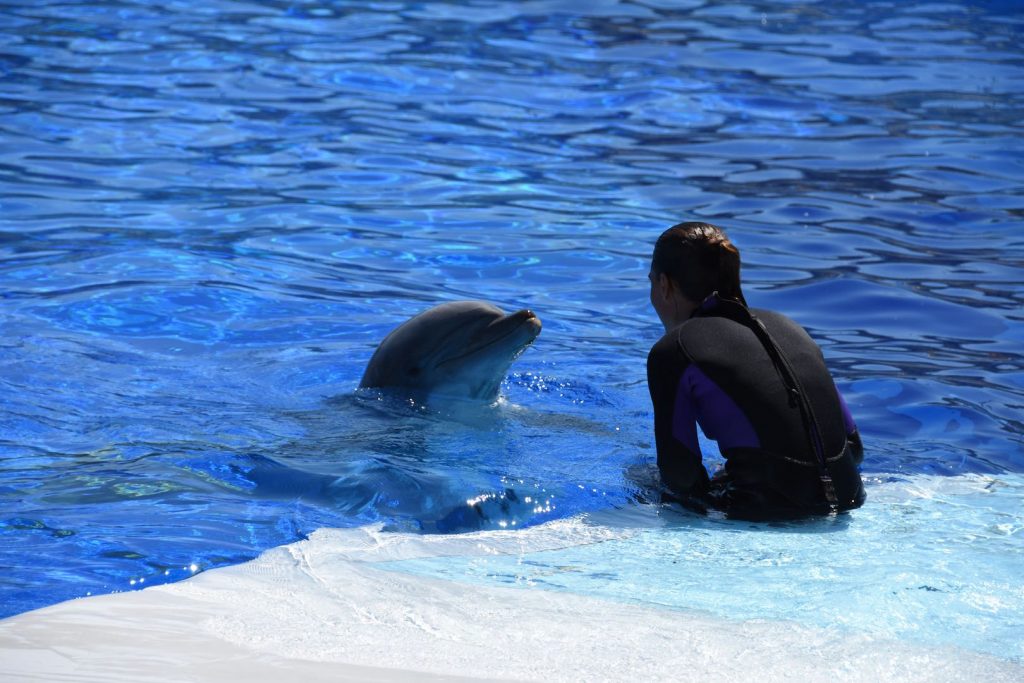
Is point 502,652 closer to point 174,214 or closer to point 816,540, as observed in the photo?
point 816,540

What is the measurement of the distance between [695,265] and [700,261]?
0.02 m

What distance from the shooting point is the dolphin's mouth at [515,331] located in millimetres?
5156

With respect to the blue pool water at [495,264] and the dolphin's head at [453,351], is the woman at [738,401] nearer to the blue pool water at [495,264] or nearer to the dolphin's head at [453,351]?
the blue pool water at [495,264]

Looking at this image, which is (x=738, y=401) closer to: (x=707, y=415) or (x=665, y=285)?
(x=707, y=415)

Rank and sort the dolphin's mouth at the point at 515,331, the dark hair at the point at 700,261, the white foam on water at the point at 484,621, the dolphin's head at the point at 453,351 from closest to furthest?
the white foam on water at the point at 484,621 → the dark hair at the point at 700,261 → the dolphin's mouth at the point at 515,331 → the dolphin's head at the point at 453,351

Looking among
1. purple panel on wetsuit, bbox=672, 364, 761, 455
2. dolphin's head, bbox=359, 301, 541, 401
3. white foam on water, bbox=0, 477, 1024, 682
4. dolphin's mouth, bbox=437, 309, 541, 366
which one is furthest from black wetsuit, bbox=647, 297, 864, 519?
dolphin's head, bbox=359, 301, 541, 401

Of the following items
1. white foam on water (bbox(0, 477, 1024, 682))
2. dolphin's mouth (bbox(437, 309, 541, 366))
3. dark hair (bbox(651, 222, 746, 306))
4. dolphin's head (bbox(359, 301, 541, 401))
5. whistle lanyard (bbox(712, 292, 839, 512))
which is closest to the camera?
white foam on water (bbox(0, 477, 1024, 682))

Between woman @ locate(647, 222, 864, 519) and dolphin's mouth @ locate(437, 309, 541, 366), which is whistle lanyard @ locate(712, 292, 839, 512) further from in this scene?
dolphin's mouth @ locate(437, 309, 541, 366)

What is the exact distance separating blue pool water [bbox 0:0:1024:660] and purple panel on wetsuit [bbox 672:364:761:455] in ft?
1.00

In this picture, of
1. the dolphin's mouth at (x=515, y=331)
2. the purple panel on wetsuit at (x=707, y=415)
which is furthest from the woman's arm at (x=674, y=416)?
the dolphin's mouth at (x=515, y=331)

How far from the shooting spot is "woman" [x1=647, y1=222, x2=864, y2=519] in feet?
13.5

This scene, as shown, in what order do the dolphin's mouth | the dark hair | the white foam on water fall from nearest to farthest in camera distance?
the white foam on water
the dark hair
the dolphin's mouth

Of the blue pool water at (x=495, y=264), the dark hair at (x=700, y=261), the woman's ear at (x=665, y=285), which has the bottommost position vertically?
the blue pool water at (x=495, y=264)

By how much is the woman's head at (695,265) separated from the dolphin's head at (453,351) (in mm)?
917
